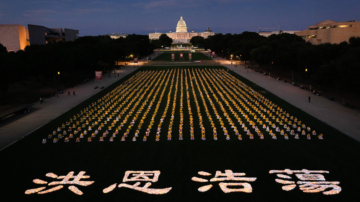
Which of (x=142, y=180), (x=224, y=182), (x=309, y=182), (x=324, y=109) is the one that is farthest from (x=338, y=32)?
(x=142, y=180)

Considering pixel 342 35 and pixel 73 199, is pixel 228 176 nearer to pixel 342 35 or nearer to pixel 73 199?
pixel 73 199

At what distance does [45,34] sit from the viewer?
123m

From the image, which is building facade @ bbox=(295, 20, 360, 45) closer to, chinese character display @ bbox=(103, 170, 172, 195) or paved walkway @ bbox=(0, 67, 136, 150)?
paved walkway @ bbox=(0, 67, 136, 150)

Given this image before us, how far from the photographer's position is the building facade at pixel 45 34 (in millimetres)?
110312

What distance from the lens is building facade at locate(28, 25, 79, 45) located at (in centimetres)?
11031

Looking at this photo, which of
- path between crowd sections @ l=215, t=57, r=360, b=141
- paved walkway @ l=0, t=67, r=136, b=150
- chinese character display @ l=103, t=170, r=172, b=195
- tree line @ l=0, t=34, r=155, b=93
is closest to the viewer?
chinese character display @ l=103, t=170, r=172, b=195

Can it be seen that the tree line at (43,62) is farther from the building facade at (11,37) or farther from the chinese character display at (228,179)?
the chinese character display at (228,179)

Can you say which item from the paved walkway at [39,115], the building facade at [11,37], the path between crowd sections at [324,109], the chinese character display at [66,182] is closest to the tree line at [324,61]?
the path between crowd sections at [324,109]

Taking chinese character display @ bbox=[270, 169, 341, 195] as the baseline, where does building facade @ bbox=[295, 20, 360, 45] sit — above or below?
above

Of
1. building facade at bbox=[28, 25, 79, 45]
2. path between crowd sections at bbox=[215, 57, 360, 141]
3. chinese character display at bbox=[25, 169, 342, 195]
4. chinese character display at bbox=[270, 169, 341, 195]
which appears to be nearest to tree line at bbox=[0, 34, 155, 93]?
chinese character display at bbox=[25, 169, 342, 195]

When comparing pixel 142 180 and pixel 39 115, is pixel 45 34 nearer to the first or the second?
pixel 39 115

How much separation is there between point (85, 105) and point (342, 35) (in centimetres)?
11268

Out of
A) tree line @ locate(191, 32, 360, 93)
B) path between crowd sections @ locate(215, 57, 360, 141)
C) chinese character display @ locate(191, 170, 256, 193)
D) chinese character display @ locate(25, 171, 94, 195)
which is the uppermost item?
tree line @ locate(191, 32, 360, 93)

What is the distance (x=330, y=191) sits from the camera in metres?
17.3
